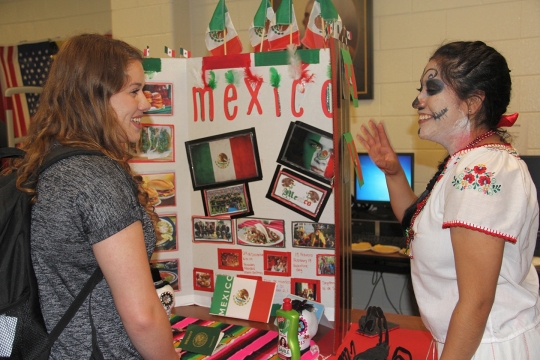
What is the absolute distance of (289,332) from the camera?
4.85 ft

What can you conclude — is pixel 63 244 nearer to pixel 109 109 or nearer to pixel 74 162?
pixel 74 162

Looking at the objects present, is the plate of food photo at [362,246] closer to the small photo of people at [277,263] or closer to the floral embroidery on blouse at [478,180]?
the small photo of people at [277,263]

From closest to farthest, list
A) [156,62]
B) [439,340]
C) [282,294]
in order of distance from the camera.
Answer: [439,340] → [282,294] → [156,62]

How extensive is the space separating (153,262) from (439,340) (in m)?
1.13

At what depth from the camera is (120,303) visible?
1026mm

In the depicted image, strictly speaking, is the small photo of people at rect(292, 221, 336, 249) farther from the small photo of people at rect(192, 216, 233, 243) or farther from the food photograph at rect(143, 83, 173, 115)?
the food photograph at rect(143, 83, 173, 115)

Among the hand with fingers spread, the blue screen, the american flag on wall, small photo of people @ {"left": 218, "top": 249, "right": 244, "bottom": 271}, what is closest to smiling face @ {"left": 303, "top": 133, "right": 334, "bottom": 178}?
the hand with fingers spread

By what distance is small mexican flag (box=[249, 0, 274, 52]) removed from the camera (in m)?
1.77

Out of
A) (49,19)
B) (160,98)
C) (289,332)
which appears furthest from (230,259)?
(49,19)

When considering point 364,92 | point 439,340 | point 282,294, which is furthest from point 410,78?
point 439,340

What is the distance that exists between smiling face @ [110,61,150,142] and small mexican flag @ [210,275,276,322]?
31.7 inches

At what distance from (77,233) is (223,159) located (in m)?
0.90

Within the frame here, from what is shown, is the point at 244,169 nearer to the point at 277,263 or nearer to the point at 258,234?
the point at 258,234

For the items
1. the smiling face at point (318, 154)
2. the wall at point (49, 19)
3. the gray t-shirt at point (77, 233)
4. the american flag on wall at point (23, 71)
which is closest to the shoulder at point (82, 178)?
the gray t-shirt at point (77, 233)
